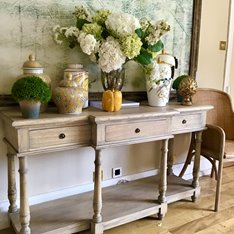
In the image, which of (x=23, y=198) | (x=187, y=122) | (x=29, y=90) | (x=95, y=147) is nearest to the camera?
(x=29, y=90)

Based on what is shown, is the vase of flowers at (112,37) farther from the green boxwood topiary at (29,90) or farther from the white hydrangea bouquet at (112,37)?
the green boxwood topiary at (29,90)

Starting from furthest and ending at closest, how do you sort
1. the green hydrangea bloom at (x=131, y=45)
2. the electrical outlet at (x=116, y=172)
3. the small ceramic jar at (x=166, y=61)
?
the electrical outlet at (x=116, y=172) < the small ceramic jar at (x=166, y=61) < the green hydrangea bloom at (x=131, y=45)

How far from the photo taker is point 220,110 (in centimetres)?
279

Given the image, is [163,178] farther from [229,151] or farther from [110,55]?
[110,55]

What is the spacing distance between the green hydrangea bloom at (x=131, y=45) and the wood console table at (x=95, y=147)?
0.39 meters

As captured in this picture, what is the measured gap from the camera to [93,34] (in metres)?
1.93

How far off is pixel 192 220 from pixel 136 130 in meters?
0.88

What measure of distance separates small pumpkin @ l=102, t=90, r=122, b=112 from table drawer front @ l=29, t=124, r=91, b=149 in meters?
0.20

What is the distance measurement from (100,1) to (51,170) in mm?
1312

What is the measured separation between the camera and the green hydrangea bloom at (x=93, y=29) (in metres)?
1.92

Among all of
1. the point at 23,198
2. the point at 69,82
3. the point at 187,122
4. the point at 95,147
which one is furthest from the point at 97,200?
the point at 187,122

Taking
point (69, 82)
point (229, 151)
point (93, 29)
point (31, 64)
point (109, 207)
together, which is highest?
point (93, 29)

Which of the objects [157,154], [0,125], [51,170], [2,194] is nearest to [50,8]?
[0,125]

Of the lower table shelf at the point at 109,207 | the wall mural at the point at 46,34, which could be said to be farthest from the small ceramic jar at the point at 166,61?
the lower table shelf at the point at 109,207
